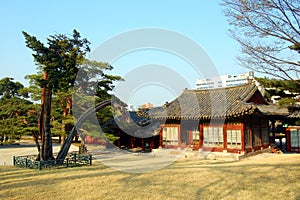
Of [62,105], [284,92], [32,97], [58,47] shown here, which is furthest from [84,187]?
[32,97]

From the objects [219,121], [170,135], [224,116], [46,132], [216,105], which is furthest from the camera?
[170,135]

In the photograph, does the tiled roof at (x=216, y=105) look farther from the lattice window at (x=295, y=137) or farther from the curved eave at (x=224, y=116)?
the lattice window at (x=295, y=137)

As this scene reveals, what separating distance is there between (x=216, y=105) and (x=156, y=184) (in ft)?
35.0

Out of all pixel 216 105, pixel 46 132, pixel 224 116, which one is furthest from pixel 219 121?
pixel 46 132

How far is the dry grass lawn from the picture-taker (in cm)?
786

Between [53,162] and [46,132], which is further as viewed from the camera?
[46,132]

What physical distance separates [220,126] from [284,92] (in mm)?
8482

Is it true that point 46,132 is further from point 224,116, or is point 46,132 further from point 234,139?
point 234,139

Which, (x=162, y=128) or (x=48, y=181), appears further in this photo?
(x=162, y=128)

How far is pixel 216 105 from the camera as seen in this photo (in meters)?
18.7

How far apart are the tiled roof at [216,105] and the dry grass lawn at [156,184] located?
5.13 m

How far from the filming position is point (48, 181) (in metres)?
10.1

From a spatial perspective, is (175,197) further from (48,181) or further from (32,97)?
(32,97)

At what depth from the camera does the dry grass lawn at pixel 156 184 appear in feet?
25.8
